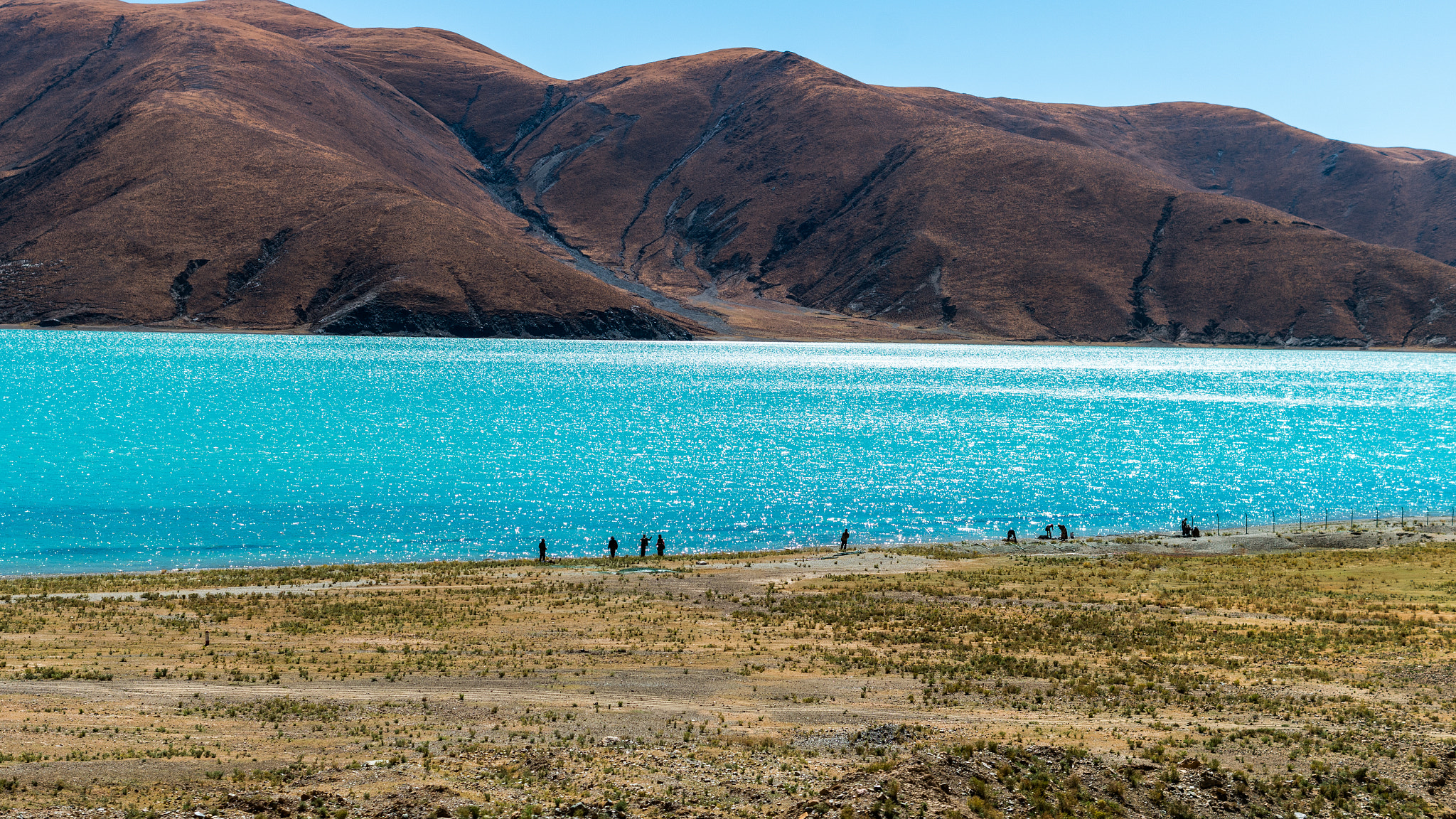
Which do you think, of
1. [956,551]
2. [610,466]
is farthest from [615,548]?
[610,466]

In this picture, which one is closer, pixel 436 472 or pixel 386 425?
pixel 436 472

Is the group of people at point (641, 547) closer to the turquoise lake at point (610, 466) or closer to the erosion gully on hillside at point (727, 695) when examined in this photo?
the turquoise lake at point (610, 466)

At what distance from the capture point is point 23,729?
21984 millimetres

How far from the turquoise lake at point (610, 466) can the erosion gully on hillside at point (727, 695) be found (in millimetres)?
17678

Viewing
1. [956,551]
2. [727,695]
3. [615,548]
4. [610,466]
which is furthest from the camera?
[610,466]

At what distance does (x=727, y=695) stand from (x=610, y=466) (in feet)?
223

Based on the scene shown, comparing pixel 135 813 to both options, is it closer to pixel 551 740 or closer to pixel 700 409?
pixel 551 740

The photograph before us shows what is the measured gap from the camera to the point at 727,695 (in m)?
27.6

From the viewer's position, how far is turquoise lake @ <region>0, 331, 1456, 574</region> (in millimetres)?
64312

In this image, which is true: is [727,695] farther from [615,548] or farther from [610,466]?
[610,466]

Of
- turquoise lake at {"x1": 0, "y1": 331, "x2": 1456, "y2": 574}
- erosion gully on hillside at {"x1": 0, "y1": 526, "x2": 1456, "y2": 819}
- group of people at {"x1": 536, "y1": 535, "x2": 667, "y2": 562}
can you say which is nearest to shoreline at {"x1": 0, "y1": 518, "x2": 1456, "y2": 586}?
group of people at {"x1": 536, "y1": 535, "x2": 667, "y2": 562}

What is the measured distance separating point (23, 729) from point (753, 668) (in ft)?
57.3

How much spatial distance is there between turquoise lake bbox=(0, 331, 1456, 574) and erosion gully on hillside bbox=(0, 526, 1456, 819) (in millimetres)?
17678

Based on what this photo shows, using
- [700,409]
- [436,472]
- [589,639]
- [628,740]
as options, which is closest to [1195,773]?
[628,740]
